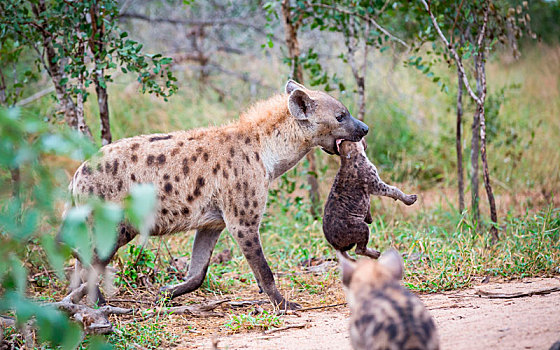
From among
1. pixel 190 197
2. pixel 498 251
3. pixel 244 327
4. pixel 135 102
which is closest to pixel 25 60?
pixel 135 102

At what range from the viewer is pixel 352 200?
16.1 ft

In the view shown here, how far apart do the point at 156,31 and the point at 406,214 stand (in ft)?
21.7

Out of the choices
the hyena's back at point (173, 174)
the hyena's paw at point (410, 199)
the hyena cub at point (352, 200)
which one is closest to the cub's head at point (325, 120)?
the hyena cub at point (352, 200)

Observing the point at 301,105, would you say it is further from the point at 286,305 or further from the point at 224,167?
the point at 286,305

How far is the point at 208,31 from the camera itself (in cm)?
1123

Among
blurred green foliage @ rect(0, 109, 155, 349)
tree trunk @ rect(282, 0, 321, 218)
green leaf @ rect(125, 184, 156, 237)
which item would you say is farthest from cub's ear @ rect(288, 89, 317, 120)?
green leaf @ rect(125, 184, 156, 237)

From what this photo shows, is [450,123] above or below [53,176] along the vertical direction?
below

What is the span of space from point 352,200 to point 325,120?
0.67m

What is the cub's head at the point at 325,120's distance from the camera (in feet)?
16.1

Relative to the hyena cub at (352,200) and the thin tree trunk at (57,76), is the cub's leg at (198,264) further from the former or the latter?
the thin tree trunk at (57,76)

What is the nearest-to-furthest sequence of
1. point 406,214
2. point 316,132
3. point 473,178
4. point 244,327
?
point 244,327 < point 316,132 < point 473,178 < point 406,214

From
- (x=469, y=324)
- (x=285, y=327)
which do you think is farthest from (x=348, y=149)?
(x=469, y=324)

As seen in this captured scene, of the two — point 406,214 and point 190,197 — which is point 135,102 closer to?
point 406,214

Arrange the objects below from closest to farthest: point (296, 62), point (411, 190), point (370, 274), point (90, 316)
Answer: point (370, 274)
point (90, 316)
point (296, 62)
point (411, 190)
